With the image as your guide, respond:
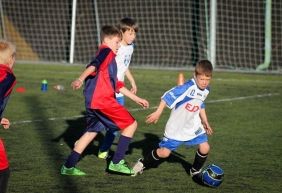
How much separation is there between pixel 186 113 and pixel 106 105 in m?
0.76

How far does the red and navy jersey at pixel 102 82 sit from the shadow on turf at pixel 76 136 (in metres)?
1.18

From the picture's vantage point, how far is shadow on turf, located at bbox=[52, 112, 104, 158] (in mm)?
8291

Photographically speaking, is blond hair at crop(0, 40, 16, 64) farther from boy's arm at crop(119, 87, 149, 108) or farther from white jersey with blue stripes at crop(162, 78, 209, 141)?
white jersey with blue stripes at crop(162, 78, 209, 141)

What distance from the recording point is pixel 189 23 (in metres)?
18.0

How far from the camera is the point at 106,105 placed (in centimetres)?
688

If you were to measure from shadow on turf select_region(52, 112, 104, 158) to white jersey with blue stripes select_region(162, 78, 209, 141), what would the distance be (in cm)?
142

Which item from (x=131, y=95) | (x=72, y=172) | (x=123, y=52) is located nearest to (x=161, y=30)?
(x=123, y=52)

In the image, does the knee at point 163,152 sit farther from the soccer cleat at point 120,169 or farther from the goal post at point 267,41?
the goal post at point 267,41

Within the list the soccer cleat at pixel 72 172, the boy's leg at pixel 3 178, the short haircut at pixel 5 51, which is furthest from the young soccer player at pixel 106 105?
the boy's leg at pixel 3 178

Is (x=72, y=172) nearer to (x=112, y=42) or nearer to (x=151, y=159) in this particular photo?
(x=151, y=159)

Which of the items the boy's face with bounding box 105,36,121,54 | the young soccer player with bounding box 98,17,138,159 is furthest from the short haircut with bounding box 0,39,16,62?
the young soccer player with bounding box 98,17,138,159

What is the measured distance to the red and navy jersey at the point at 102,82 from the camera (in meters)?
6.88

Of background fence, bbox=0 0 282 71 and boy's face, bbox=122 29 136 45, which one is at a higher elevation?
boy's face, bbox=122 29 136 45

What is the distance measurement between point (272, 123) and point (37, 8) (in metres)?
10.2
